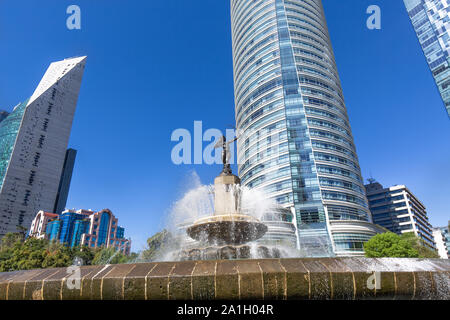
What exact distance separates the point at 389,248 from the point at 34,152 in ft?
369

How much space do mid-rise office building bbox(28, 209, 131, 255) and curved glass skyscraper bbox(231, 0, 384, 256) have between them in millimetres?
49771

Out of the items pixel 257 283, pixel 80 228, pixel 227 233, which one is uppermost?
pixel 80 228

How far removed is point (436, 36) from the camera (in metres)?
83.0

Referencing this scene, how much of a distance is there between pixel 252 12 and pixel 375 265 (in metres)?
87.1

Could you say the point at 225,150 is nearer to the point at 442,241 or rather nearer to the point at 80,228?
the point at 80,228

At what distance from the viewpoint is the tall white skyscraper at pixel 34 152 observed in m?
87.6

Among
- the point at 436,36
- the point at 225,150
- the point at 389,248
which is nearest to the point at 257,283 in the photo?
the point at 225,150

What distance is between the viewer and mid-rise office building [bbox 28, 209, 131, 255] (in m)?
78.2

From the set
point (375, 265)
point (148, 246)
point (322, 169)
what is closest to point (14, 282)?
point (375, 265)

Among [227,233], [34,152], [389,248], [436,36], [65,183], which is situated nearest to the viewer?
[227,233]

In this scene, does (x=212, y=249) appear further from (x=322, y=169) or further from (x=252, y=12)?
(x=252, y=12)

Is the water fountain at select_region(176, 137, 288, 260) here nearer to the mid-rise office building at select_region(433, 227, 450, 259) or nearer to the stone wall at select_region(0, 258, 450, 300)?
the stone wall at select_region(0, 258, 450, 300)

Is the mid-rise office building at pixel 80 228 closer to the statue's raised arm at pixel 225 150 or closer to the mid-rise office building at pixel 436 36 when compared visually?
the statue's raised arm at pixel 225 150

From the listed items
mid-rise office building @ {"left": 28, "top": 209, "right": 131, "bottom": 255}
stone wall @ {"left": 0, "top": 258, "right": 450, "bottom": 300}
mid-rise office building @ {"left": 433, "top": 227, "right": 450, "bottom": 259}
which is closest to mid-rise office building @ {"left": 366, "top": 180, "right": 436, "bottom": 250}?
mid-rise office building @ {"left": 433, "top": 227, "right": 450, "bottom": 259}
